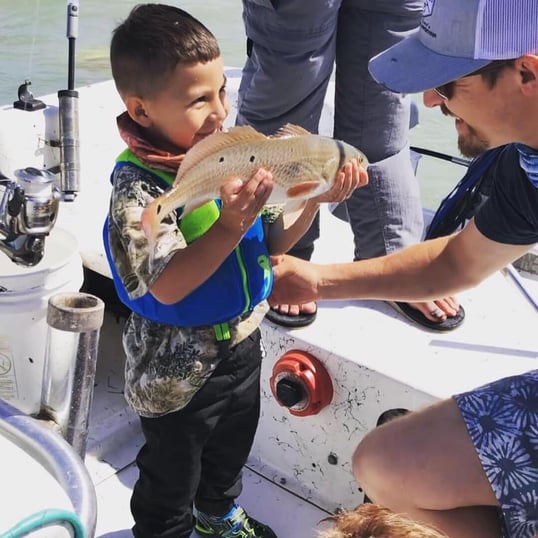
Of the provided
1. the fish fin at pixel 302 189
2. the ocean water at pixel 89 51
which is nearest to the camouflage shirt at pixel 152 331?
the fish fin at pixel 302 189

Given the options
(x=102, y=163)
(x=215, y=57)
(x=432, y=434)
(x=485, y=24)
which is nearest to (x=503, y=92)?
(x=485, y=24)

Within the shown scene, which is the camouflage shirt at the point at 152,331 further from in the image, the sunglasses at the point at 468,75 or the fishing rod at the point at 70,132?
the fishing rod at the point at 70,132

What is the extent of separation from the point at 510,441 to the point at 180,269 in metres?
0.77

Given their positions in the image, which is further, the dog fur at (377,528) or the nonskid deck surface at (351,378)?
the nonskid deck surface at (351,378)

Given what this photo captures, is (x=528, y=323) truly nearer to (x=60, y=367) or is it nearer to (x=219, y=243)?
(x=219, y=243)

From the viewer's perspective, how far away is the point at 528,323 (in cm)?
249

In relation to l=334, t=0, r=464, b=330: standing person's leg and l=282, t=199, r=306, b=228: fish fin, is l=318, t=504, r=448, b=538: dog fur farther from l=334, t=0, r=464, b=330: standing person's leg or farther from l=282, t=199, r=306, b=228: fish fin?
l=334, t=0, r=464, b=330: standing person's leg

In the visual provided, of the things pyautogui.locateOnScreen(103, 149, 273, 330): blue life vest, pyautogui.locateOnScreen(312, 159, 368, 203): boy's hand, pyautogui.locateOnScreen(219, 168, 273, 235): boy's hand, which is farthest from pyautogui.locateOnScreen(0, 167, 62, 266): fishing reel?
pyautogui.locateOnScreen(312, 159, 368, 203): boy's hand

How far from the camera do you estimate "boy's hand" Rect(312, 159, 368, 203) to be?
1.71 meters

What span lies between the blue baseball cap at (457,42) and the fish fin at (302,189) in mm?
324

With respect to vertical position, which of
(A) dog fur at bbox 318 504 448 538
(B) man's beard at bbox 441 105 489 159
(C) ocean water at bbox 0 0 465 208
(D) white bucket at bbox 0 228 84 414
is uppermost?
(B) man's beard at bbox 441 105 489 159

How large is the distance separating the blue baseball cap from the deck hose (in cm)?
116

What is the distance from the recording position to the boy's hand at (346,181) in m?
1.71

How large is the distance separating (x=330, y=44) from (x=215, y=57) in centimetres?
90
